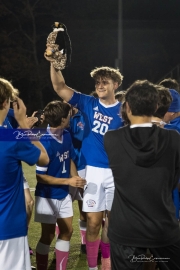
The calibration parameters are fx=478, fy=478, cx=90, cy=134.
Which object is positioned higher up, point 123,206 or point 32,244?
point 123,206

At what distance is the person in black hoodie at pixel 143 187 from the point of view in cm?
273

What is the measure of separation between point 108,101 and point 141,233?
2.29 m

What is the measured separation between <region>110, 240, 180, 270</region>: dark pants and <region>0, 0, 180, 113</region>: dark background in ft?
71.9

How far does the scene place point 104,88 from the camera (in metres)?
4.81

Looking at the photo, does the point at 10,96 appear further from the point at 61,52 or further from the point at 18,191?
the point at 61,52

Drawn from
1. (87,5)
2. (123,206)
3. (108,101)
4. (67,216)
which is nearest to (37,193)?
(67,216)

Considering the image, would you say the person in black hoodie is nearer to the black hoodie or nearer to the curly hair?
the black hoodie

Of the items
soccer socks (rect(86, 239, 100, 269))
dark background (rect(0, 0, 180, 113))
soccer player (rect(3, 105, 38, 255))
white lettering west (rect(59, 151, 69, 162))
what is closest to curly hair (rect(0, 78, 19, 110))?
soccer player (rect(3, 105, 38, 255))

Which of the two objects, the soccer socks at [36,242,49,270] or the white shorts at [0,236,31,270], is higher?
the white shorts at [0,236,31,270]

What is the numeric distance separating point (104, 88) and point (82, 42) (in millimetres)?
22624

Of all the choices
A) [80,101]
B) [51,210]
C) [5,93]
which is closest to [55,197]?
[51,210]

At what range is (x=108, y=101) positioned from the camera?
484 cm

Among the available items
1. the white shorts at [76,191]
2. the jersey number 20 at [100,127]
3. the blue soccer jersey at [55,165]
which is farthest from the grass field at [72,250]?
the jersey number 20 at [100,127]

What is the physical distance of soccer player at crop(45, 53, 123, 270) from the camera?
4551 millimetres
